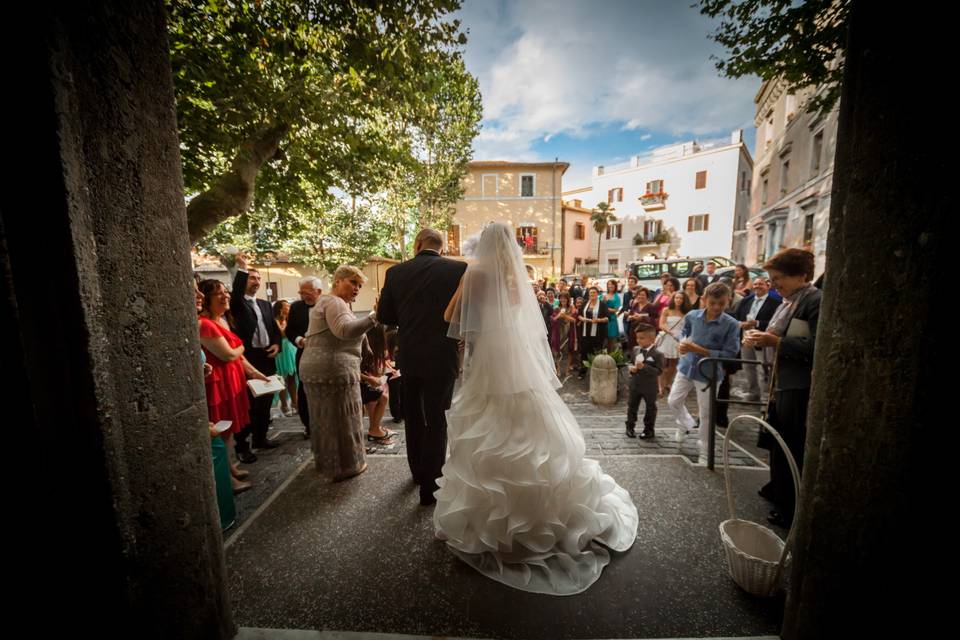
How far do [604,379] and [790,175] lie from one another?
16.6 metres

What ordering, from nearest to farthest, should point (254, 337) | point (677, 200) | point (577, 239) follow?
point (254, 337), point (677, 200), point (577, 239)

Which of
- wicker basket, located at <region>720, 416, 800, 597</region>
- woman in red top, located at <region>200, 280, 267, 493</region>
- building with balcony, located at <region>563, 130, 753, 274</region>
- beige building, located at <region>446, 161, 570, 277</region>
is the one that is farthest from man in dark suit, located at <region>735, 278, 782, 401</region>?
building with balcony, located at <region>563, 130, 753, 274</region>

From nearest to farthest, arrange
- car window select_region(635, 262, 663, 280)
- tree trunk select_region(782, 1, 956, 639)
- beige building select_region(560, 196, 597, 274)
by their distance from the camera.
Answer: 1. tree trunk select_region(782, 1, 956, 639)
2. car window select_region(635, 262, 663, 280)
3. beige building select_region(560, 196, 597, 274)

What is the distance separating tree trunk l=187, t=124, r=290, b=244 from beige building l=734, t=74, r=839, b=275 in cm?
1289

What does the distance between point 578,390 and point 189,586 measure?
5801 millimetres

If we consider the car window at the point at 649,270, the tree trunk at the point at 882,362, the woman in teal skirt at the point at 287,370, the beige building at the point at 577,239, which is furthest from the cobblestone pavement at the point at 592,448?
the beige building at the point at 577,239

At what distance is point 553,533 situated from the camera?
2.19 m

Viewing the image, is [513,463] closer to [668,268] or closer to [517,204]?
[668,268]

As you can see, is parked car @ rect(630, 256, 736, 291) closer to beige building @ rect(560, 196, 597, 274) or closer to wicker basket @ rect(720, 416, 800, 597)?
beige building @ rect(560, 196, 597, 274)

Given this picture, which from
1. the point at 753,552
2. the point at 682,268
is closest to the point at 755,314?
the point at 753,552

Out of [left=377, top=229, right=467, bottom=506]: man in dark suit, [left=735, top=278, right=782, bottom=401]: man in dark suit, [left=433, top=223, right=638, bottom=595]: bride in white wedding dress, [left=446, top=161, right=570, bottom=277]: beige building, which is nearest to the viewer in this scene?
[left=433, top=223, right=638, bottom=595]: bride in white wedding dress

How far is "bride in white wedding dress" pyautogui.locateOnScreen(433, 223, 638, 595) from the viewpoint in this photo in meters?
2.14

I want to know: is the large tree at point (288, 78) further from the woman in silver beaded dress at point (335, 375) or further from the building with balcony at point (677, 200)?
the building with balcony at point (677, 200)

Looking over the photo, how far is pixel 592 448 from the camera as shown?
12.3 ft
